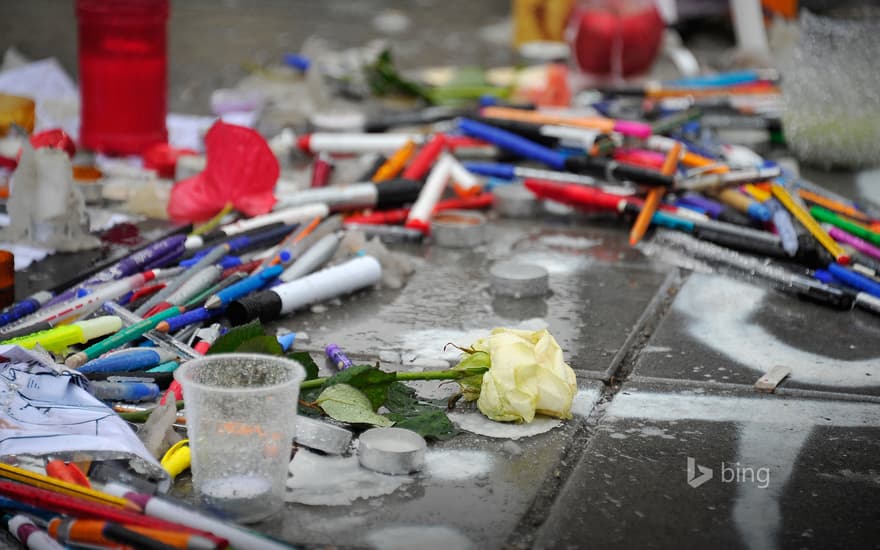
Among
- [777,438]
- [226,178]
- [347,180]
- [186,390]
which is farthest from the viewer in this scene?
[347,180]

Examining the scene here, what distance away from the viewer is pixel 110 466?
81.3 inches

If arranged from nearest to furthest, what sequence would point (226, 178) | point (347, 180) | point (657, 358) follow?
point (657, 358)
point (226, 178)
point (347, 180)

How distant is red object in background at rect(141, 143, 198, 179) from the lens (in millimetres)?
4277

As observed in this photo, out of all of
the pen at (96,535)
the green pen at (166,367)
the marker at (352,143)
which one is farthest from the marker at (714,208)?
the pen at (96,535)

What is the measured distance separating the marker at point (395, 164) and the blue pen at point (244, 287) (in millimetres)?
1054

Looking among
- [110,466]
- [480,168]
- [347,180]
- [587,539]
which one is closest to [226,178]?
[347,180]

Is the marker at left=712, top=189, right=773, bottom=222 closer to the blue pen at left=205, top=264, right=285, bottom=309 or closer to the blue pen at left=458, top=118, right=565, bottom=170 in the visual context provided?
the blue pen at left=458, top=118, right=565, bottom=170

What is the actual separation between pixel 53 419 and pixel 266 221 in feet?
4.58

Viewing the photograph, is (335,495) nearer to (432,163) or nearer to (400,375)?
(400,375)

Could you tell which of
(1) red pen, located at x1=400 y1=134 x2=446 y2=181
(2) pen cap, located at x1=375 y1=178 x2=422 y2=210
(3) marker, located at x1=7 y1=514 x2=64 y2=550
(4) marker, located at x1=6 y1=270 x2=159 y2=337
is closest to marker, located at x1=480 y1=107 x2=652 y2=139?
(1) red pen, located at x1=400 y1=134 x2=446 y2=181

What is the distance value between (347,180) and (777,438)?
224 cm

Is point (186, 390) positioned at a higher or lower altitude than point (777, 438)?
higher

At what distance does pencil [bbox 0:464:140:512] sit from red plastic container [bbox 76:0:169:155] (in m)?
2.73

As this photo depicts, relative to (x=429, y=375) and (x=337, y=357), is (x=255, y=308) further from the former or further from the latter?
(x=429, y=375)
